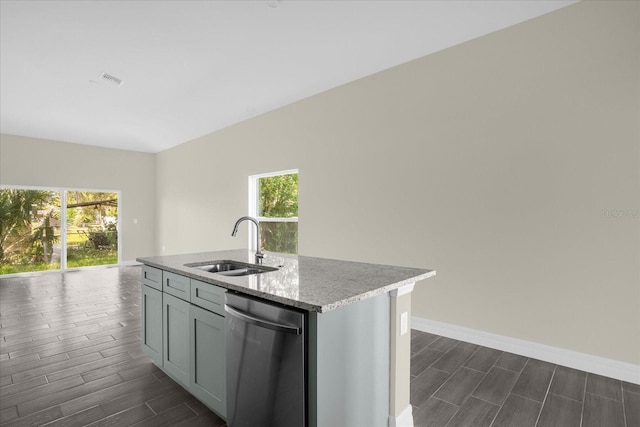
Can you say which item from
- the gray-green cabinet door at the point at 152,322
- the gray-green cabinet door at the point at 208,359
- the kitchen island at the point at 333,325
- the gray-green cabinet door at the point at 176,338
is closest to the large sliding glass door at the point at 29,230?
the gray-green cabinet door at the point at 152,322

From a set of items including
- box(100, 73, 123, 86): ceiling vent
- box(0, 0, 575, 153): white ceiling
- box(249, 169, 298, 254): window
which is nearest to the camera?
box(0, 0, 575, 153): white ceiling

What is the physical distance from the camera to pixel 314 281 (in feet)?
5.56

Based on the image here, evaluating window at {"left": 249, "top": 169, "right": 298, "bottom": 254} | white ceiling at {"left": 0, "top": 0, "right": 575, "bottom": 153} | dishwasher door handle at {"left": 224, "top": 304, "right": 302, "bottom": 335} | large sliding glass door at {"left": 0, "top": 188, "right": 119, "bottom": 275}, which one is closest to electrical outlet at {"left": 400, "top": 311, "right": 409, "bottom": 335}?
dishwasher door handle at {"left": 224, "top": 304, "right": 302, "bottom": 335}

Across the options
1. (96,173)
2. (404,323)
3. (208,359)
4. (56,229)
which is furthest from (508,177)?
(56,229)

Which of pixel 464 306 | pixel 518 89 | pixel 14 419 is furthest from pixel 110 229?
pixel 518 89

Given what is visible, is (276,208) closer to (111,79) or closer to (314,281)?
(111,79)

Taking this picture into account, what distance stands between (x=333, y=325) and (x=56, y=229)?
7785 mm

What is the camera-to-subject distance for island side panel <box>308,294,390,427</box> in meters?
1.33

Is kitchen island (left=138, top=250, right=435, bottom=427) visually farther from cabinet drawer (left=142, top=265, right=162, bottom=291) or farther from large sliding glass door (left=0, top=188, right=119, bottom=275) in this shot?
large sliding glass door (left=0, top=188, right=119, bottom=275)

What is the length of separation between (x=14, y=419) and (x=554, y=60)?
4582 millimetres

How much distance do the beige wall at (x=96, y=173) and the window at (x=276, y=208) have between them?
395 cm

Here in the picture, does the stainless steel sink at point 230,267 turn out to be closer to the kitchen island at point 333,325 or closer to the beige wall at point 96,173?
the kitchen island at point 333,325

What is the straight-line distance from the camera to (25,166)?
21.2 ft

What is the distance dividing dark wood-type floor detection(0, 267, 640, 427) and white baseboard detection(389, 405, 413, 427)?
0.09 meters
